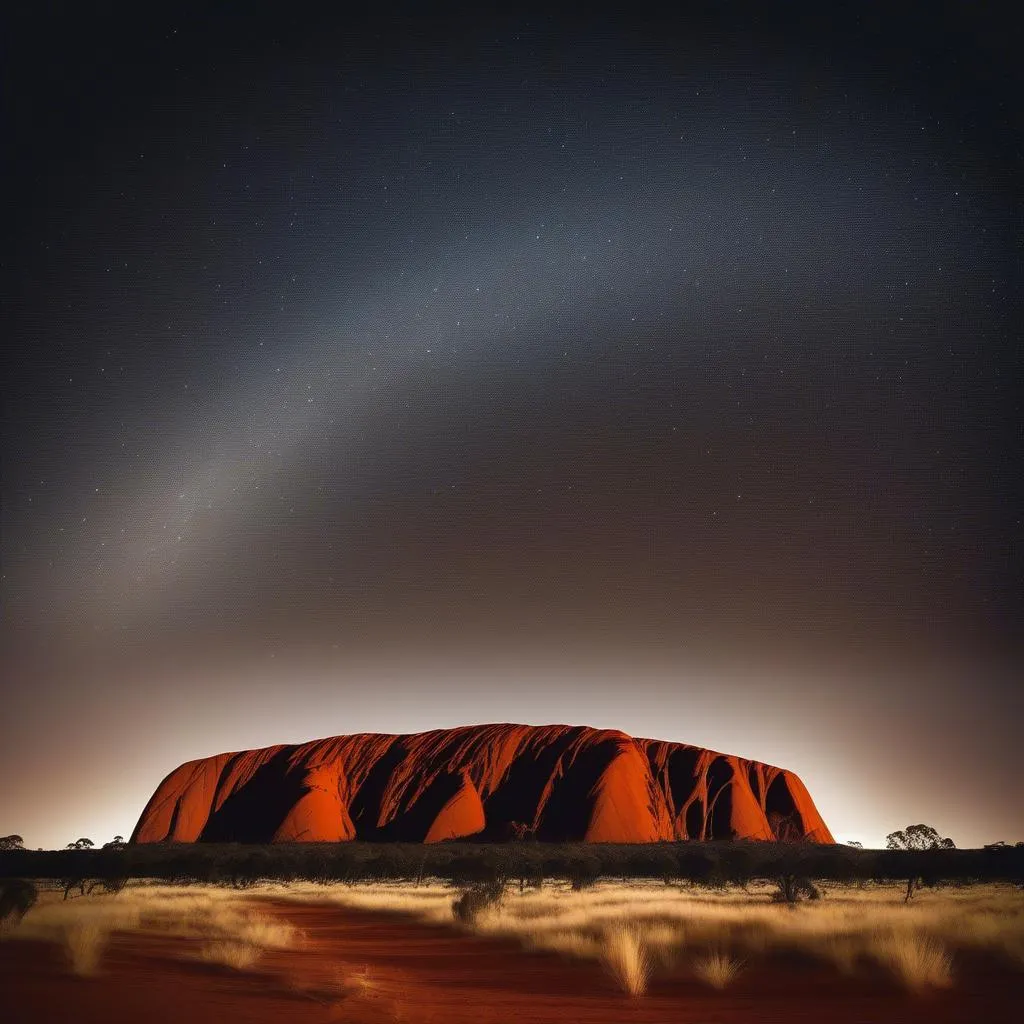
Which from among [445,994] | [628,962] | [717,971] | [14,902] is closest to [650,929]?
[628,962]

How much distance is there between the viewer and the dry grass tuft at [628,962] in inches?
475

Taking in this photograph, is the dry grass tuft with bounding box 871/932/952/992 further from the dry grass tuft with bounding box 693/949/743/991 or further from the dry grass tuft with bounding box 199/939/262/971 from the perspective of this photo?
the dry grass tuft with bounding box 199/939/262/971

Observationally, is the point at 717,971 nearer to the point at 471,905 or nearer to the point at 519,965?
the point at 519,965

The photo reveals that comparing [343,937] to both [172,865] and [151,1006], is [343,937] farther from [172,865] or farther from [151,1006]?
[172,865]

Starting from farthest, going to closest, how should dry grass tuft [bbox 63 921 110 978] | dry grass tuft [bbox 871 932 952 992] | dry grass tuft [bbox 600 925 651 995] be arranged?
dry grass tuft [bbox 63 921 110 978], dry grass tuft [bbox 871 932 952 992], dry grass tuft [bbox 600 925 651 995]

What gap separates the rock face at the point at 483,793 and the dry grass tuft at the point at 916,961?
71.1 meters

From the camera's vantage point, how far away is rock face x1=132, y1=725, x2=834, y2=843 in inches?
3494

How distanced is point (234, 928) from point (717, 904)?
50.8ft

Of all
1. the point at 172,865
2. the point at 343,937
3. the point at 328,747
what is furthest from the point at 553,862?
the point at 328,747

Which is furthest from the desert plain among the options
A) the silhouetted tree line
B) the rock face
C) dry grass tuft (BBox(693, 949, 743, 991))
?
the rock face

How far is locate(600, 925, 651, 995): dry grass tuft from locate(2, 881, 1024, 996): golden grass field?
0.11 ft

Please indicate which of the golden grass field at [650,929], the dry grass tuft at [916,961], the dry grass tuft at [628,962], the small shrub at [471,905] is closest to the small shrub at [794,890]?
the golden grass field at [650,929]

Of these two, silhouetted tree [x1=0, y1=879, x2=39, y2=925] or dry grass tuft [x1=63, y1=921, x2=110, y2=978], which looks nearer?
dry grass tuft [x1=63, y1=921, x2=110, y2=978]

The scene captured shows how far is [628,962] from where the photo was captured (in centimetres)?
1288
